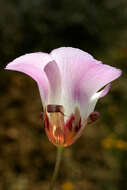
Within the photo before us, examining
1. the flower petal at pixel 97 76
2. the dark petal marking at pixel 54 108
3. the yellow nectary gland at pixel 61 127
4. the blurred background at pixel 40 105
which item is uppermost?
the flower petal at pixel 97 76

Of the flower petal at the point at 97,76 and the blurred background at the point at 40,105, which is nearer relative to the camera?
the flower petal at the point at 97,76

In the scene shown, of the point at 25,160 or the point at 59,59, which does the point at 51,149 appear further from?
the point at 59,59

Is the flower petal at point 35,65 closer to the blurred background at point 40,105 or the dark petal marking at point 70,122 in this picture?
the dark petal marking at point 70,122

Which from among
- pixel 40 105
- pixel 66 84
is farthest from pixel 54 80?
pixel 40 105

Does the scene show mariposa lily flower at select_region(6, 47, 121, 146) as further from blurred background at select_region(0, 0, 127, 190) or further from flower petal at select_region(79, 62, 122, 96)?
blurred background at select_region(0, 0, 127, 190)

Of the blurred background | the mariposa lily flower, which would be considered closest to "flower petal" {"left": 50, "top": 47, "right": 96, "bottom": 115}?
the mariposa lily flower

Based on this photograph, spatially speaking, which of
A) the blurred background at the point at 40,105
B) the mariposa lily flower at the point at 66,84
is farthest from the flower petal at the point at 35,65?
the blurred background at the point at 40,105

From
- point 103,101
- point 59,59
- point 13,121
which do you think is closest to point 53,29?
point 103,101
